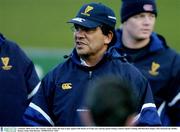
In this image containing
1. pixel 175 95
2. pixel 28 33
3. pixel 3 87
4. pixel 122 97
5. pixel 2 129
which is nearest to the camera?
pixel 122 97

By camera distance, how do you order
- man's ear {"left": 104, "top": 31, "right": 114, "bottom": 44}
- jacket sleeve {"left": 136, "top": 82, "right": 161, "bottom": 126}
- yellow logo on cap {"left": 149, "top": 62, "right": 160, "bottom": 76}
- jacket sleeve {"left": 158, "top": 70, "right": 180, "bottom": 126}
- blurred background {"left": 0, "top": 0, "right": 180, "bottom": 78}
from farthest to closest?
1. blurred background {"left": 0, "top": 0, "right": 180, "bottom": 78}
2. yellow logo on cap {"left": 149, "top": 62, "right": 160, "bottom": 76}
3. jacket sleeve {"left": 158, "top": 70, "right": 180, "bottom": 126}
4. man's ear {"left": 104, "top": 31, "right": 114, "bottom": 44}
5. jacket sleeve {"left": 136, "top": 82, "right": 161, "bottom": 126}

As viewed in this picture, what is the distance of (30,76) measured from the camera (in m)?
6.69

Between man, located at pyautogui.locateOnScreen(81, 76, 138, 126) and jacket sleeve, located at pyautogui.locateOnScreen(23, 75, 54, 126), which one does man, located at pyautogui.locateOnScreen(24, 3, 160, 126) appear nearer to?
jacket sleeve, located at pyautogui.locateOnScreen(23, 75, 54, 126)

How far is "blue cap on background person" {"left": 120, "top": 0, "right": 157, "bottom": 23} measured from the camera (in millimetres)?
7613

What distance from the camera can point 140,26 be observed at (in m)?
7.54

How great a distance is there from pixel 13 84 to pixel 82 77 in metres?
0.86

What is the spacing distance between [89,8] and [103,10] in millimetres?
104

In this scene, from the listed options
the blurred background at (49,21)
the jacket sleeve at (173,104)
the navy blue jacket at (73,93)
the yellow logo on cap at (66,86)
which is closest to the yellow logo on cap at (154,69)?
the jacket sleeve at (173,104)

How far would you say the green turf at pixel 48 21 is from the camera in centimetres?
1744

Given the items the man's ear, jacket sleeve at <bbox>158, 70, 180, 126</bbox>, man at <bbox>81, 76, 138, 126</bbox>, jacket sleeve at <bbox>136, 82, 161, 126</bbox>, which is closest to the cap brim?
the man's ear

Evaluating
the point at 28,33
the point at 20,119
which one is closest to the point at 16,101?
the point at 20,119

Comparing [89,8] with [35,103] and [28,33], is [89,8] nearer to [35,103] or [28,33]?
[35,103]

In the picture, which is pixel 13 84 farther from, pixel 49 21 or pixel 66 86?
pixel 49 21

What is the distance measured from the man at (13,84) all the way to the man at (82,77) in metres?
0.66
